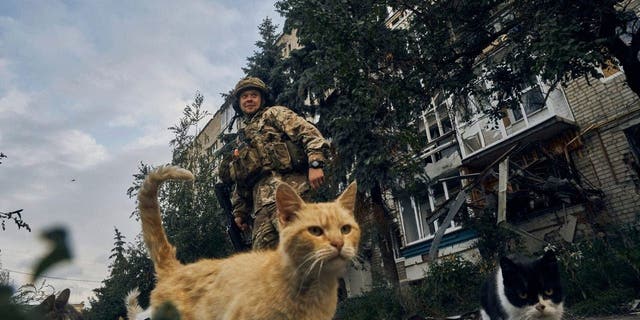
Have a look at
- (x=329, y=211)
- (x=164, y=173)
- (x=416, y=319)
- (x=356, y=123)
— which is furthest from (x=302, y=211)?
(x=356, y=123)

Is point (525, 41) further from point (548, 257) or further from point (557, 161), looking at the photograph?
point (557, 161)

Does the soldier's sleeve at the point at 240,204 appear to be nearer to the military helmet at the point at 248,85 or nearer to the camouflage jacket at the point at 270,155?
the camouflage jacket at the point at 270,155

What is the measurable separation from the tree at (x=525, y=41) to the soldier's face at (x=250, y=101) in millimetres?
4961

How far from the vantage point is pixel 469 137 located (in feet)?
55.0

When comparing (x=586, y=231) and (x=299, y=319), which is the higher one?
(x=586, y=231)

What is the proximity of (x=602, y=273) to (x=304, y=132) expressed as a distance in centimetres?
743

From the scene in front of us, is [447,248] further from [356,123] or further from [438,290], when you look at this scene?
[356,123]

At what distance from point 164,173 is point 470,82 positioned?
356 inches

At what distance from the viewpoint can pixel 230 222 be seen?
17.8ft

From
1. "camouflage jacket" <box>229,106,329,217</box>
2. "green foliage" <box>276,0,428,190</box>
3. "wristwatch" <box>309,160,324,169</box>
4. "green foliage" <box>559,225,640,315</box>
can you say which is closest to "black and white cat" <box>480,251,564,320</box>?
"wristwatch" <box>309,160,324,169</box>

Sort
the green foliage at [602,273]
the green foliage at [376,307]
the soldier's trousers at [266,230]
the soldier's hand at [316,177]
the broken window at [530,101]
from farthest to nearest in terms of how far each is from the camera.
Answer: the broken window at [530,101] → the green foliage at [376,307] → the green foliage at [602,273] → the soldier's trousers at [266,230] → the soldier's hand at [316,177]

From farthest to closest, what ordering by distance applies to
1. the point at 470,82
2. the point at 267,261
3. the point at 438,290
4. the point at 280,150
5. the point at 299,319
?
the point at 438,290 < the point at 470,82 < the point at 280,150 < the point at 267,261 < the point at 299,319

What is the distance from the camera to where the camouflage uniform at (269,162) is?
4.43 meters

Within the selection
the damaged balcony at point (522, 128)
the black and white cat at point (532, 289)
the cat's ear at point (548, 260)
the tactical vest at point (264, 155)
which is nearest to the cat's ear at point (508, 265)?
the black and white cat at point (532, 289)
